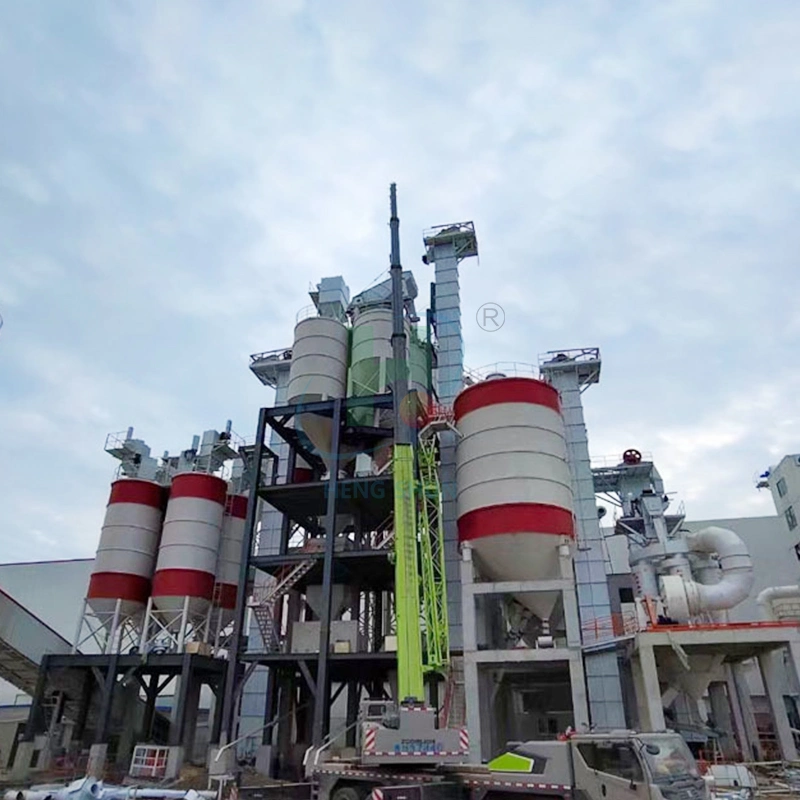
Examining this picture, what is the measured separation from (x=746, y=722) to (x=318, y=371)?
23115 millimetres

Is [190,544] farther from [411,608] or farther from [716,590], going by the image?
[716,590]

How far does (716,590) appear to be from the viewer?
25797mm

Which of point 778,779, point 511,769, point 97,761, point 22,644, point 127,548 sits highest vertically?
point 127,548

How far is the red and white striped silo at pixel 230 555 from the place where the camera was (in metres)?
29.0

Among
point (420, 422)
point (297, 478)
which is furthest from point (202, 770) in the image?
point (420, 422)

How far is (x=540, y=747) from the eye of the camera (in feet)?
37.9

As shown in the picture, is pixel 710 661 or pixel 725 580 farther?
pixel 725 580

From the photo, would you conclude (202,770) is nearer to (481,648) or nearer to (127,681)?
(127,681)

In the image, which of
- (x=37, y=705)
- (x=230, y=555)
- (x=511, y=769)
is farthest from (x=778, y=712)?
(x=37, y=705)

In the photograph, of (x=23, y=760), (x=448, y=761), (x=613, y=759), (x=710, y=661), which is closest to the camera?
(x=613, y=759)

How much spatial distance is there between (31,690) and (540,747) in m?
26.0

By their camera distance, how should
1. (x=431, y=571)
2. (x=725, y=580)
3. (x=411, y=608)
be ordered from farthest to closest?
1. (x=725, y=580)
2. (x=431, y=571)
3. (x=411, y=608)

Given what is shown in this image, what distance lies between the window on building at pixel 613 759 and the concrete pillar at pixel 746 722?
55.7 ft

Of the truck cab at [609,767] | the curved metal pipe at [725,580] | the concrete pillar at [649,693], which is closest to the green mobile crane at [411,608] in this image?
the truck cab at [609,767]
